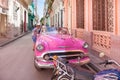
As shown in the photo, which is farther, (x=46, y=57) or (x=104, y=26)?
(x=104, y=26)

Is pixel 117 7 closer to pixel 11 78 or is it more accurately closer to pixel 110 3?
pixel 110 3

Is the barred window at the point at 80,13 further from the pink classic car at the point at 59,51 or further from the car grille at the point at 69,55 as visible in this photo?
the car grille at the point at 69,55

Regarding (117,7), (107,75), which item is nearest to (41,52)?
(117,7)

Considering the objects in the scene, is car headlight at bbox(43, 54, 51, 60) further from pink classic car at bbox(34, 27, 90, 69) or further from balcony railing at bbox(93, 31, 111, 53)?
balcony railing at bbox(93, 31, 111, 53)

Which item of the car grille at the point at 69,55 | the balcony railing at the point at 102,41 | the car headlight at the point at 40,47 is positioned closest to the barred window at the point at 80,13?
the balcony railing at the point at 102,41

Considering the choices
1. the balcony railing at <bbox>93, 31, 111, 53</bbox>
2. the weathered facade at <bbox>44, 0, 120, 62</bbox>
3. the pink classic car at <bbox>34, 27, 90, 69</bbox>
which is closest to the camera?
the pink classic car at <bbox>34, 27, 90, 69</bbox>

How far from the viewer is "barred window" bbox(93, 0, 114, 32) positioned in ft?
36.9

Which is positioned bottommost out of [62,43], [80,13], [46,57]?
[46,57]

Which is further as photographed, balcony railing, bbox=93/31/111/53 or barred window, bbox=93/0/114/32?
barred window, bbox=93/0/114/32

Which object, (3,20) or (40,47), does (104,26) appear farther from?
(3,20)

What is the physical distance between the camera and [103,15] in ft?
42.0

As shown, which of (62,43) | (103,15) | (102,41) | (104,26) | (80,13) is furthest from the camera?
(80,13)

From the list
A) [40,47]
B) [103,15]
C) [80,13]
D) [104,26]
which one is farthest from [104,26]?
[80,13]

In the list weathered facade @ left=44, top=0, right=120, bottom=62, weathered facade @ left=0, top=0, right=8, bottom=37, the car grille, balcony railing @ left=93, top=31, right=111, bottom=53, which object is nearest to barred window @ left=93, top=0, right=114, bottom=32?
weathered facade @ left=44, top=0, right=120, bottom=62
